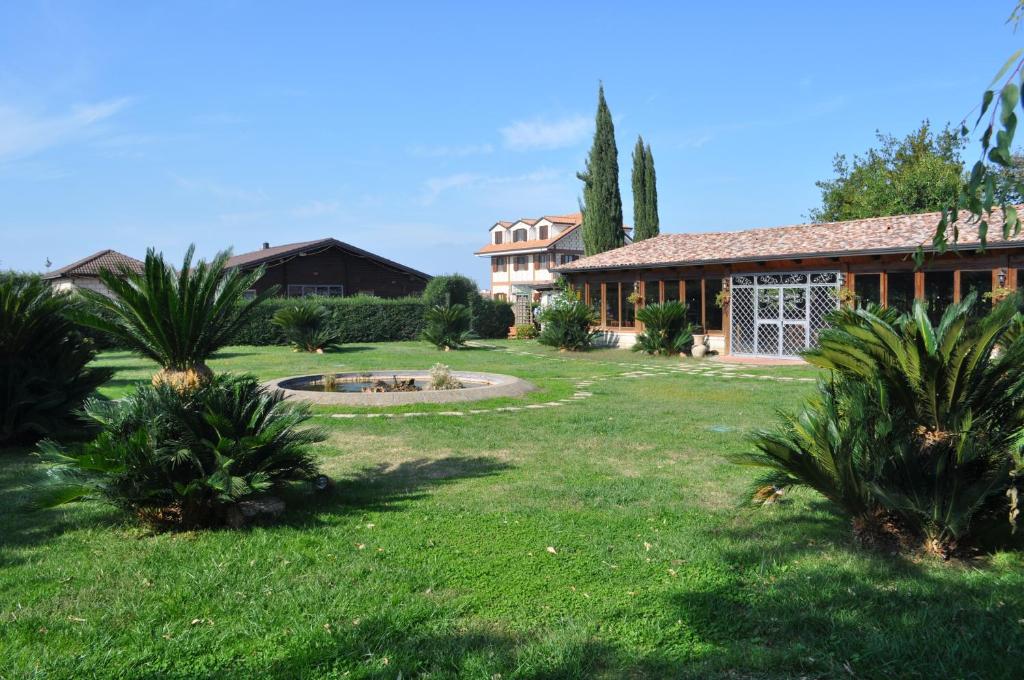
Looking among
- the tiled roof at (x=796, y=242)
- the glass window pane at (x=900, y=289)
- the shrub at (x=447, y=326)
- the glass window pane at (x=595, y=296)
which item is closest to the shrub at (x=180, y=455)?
the tiled roof at (x=796, y=242)

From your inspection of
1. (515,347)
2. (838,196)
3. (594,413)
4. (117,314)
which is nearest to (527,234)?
(838,196)

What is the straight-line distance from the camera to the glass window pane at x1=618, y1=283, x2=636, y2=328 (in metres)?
26.3

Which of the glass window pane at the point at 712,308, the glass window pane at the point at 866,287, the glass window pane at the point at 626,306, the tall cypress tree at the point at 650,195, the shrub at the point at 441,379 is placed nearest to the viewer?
the shrub at the point at 441,379

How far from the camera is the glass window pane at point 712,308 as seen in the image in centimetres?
2377

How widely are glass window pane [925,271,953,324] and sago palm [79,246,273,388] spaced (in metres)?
18.2

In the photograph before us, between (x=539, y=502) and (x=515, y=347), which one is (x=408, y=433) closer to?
(x=539, y=502)

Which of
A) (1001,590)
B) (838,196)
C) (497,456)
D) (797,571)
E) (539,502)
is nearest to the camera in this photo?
(1001,590)

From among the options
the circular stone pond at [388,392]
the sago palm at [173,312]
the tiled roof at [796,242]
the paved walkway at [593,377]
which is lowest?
the paved walkway at [593,377]

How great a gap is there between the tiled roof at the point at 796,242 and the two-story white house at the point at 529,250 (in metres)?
33.1

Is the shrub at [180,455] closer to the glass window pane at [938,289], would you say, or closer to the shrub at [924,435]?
the shrub at [924,435]

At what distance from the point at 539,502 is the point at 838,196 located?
130 feet

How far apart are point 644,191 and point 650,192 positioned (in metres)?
0.36

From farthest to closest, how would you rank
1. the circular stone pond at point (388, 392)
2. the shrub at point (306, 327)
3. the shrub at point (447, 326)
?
1. the shrub at point (447, 326)
2. the shrub at point (306, 327)
3. the circular stone pond at point (388, 392)

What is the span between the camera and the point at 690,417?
1034cm
